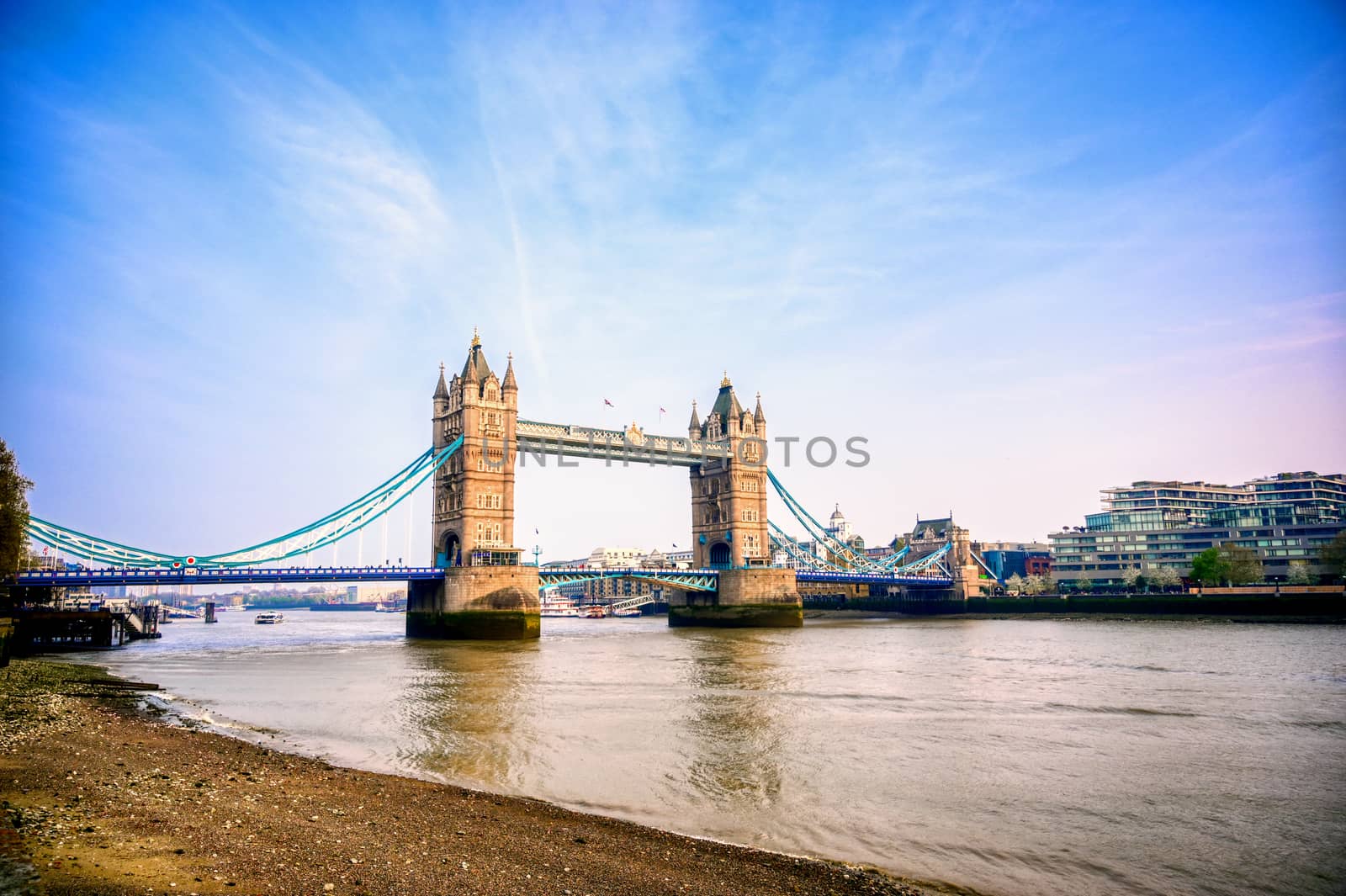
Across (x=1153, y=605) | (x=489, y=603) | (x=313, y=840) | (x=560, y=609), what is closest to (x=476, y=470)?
(x=489, y=603)

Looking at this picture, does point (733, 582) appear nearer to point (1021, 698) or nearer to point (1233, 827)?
point (1021, 698)

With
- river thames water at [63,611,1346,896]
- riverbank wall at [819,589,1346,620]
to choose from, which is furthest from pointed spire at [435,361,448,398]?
riverbank wall at [819,589,1346,620]

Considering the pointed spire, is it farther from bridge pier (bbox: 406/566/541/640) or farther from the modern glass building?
the modern glass building

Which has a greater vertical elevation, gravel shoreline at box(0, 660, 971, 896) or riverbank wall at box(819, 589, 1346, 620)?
gravel shoreline at box(0, 660, 971, 896)

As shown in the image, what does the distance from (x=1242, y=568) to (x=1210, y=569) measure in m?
2.87

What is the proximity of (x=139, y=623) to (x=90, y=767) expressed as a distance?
67976 millimetres

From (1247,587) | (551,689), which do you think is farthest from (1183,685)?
(1247,587)

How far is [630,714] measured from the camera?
82.1 ft

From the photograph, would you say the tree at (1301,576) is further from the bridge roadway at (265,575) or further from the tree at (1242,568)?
the bridge roadway at (265,575)

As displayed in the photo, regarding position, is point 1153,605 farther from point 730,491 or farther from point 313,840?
point 313,840

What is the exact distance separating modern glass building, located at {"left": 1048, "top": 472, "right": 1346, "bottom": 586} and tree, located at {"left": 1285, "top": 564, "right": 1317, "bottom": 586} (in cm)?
993

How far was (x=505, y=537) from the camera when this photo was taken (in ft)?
211

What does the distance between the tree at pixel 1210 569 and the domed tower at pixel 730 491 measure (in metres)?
46.2

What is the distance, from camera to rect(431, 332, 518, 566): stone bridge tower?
2511 inches
